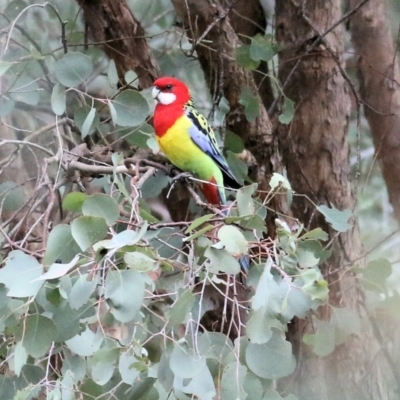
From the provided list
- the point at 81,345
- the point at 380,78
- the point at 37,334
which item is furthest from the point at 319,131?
the point at 37,334

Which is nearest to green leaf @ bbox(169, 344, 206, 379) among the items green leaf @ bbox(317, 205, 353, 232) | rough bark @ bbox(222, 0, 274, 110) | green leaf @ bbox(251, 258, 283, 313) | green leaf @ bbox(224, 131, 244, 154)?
green leaf @ bbox(251, 258, 283, 313)

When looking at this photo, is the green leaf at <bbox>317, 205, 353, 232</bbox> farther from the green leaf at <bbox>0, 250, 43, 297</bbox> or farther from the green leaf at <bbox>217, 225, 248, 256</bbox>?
the green leaf at <bbox>0, 250, 43, 297</bbox>

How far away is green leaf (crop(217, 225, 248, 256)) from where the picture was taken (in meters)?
0.86

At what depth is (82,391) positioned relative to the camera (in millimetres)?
975

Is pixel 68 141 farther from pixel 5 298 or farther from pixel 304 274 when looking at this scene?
pixel 304 274

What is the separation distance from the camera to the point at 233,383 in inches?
33.6

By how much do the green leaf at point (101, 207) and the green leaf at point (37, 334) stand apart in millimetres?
168

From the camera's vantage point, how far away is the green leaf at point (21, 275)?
0.84m

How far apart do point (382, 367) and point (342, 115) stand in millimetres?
739

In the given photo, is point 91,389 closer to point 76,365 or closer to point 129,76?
point 76,365

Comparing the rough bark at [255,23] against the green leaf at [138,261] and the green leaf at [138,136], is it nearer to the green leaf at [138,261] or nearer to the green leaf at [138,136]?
the green leaf at [138,136]

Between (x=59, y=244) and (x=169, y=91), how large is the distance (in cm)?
98

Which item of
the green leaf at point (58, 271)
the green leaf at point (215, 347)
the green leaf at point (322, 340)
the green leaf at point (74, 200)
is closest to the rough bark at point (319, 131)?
the green leaf at point (322, 340)

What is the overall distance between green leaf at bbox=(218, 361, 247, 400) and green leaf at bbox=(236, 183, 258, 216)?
231 millimetres
